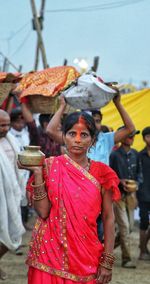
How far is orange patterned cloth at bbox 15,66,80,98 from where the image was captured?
6945 mm

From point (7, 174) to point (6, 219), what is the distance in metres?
0.46

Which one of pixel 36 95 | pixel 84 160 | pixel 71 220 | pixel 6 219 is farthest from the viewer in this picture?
pixel 36 95

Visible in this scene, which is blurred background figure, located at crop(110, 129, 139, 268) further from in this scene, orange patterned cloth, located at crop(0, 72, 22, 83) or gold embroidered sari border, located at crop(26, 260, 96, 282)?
gold embroidered sari border, located at crop(26, 260, 96, 282)

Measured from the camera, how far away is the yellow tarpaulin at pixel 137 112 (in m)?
12.0

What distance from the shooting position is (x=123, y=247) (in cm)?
755

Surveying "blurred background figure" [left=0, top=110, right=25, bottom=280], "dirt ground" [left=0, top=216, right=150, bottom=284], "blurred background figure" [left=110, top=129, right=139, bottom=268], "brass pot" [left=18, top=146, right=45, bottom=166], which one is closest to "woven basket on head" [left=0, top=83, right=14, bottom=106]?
"blurred background figure" [left=0, top=110, right=25, bottom=280]

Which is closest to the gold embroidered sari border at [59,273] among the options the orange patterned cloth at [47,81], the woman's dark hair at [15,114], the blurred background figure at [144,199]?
the orange patterned cloth at [47,81]

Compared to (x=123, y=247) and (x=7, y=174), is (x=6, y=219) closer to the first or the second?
(x=7, y=174)

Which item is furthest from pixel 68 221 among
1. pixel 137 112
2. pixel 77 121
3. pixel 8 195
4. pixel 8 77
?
pixel 137 112

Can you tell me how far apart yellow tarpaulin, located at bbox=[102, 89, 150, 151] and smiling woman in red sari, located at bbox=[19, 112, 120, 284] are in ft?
26.9

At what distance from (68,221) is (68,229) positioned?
0.05 meters

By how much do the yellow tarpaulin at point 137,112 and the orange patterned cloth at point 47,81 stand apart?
488 cm

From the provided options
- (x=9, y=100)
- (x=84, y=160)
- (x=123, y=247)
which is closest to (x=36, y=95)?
(x=9, y=100)

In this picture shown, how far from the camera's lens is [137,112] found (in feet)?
40.0
